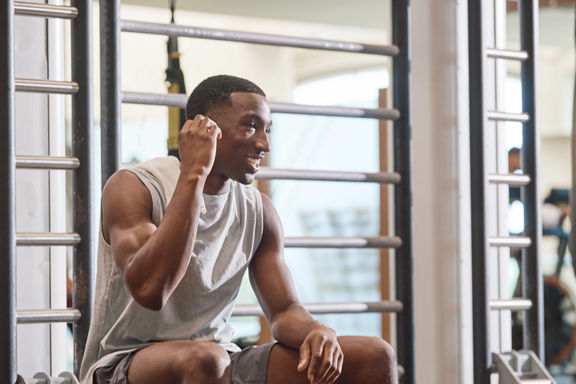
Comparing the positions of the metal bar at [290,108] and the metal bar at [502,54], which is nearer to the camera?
the metal bar at [290,108]

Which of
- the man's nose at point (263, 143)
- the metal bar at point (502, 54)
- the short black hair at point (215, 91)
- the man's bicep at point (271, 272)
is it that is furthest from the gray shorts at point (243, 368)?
the metal bar at point (502, 54)

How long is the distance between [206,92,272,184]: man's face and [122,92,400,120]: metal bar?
1.34 ft

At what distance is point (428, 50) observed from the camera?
2.59 m

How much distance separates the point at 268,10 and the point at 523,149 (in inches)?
80.3

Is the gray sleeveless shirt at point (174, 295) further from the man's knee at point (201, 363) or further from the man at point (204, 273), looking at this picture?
the man's knee at point (201, 363)

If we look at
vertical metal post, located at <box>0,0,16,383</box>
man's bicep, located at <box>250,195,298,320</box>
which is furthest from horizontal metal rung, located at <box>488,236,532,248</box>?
vertical metal post, located at <box>0,0,16,383</box>

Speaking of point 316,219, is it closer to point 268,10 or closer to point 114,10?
point 268,10

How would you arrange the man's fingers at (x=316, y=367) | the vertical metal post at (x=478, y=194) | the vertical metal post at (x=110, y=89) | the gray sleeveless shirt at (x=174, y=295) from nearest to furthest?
the man's fingers at (x=316, y=367), the gray sleeveless shirt at (x=174, y=295), the vertical metal post at (x=110, y=89), the vertical metal post at (x=478, y=194)

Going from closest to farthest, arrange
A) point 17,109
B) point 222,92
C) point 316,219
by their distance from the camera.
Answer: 1. point 222,92
2. point 17,109
3. point 316,219

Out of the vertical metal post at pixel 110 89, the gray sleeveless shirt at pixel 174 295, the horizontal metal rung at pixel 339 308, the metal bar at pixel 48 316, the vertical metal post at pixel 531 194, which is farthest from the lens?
the vertical metal post at pixel 531 194

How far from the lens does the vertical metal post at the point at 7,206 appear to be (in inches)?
70.7

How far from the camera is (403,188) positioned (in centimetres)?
246

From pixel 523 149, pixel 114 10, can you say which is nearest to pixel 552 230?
pixel 523 149

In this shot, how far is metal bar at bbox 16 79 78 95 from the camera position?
6.34 ft
